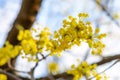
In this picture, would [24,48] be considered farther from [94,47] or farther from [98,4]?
[98,4]

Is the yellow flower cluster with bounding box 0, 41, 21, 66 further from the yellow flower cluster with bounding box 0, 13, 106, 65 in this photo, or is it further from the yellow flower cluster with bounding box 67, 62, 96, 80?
the yellow flower cluster with bounding box 67, 62, 96, 80

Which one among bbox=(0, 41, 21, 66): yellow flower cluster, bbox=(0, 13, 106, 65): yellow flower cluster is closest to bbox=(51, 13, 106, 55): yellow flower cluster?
bbox=(0, 13, 106, 65): yellow flower cluster

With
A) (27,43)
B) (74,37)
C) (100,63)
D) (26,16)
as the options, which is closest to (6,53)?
(27,43)

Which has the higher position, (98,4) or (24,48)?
(98,4)

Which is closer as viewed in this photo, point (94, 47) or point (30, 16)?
point (94, 47)

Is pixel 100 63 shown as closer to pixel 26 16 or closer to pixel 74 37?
pixel 74 37

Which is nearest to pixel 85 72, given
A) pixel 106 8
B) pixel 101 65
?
pixel 101 65

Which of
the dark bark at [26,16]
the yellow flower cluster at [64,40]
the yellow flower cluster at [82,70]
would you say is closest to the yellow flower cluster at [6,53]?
the yellow flower cluster at [64,40]

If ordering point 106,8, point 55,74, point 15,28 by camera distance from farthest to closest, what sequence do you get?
point 106,8 → point 15,28 → point 55,74
